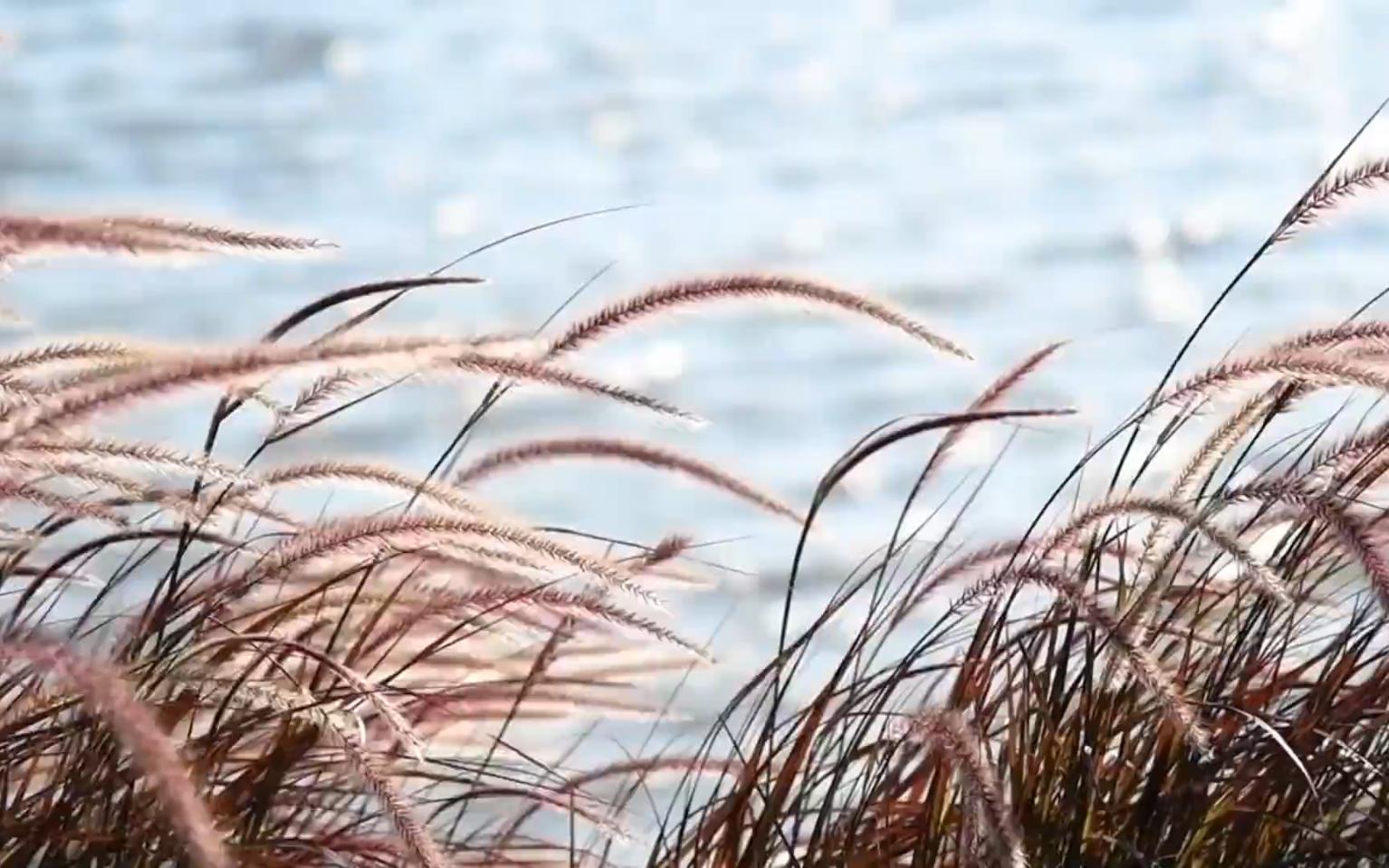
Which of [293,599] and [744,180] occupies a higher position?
[744,180]

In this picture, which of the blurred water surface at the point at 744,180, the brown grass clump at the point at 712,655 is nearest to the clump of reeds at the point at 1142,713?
the brown grass clump at the point at 712,655

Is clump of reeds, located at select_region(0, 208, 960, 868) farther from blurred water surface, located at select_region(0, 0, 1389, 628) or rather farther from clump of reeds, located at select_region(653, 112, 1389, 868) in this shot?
blurred water surface, located at select_region(0, 0, 1389, 628)

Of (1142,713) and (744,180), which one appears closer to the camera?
(1142,713)

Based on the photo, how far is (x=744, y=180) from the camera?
128 inches

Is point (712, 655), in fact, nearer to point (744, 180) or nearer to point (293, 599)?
point (293, 599)

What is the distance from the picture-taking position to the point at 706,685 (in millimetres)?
2055

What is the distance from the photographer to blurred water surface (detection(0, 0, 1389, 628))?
8.41 ft

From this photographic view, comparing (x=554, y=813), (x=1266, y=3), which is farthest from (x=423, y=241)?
(x=1266, y=3)

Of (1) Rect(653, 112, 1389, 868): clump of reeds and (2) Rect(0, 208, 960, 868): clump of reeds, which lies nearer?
(2) Rect(0, 208, 960, 868): clump of reeds

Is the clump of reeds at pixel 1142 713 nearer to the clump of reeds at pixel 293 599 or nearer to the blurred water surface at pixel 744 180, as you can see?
the clump of reeds at pixel 293 599

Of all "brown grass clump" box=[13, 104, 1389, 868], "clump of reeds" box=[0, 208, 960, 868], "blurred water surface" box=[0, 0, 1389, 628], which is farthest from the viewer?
"blurred water surface" box=[0, 0, 1389, 628]

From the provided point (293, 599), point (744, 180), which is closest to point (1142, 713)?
point (293, 599)

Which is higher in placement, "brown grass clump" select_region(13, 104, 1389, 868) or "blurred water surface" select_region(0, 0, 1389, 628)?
"blurred water surface" select_region(0, 0, 1389, 628)

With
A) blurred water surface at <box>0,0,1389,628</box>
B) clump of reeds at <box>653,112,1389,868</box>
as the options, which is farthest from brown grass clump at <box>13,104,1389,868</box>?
blurred water surface at <box>0,0,1389,628</box>
